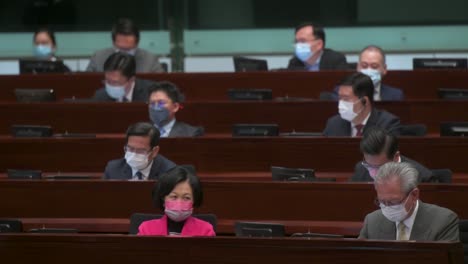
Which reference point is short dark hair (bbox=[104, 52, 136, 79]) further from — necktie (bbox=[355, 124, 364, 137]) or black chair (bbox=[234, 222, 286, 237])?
black chair (bbox=[234, 222, 286, 237])

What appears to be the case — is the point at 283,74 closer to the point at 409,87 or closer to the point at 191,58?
the point at 409,87

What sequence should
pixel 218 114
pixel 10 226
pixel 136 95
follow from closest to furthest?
pixel 10 226 < pixel 218 114 < pixel 136 95

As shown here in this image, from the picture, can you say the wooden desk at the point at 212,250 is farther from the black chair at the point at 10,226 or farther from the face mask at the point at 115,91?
the face mask at the point at 115,91

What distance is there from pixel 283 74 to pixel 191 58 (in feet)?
9.18

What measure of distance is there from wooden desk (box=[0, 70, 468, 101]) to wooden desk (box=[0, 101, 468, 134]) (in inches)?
30.1

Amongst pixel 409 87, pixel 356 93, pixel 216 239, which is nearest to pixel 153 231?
pixel 216 239

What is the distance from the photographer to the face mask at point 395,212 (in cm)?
560

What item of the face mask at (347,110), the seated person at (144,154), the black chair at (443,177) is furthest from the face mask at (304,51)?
the black chair at (443,177)

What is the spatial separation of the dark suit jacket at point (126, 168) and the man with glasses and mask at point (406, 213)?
6.70 feet

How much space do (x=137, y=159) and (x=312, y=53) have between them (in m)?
3.07

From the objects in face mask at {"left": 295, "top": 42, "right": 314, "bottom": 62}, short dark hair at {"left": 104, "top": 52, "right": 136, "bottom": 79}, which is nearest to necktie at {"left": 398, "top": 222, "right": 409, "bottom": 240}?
short dark hair at {"left": 104, "top": 52, "right": 136, "bottom": 79}

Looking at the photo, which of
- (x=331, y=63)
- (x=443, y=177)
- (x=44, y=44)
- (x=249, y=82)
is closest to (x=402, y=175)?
(x=443, y=177)

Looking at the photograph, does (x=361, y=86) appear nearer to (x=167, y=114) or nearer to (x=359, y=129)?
(x=359, y=129)

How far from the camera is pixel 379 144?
6641mm
